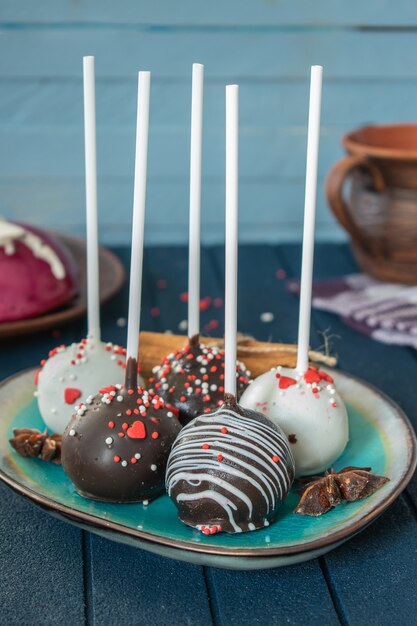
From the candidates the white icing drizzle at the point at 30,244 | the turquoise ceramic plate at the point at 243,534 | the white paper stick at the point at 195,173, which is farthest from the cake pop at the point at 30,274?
the white paper stick at the point at 195,173

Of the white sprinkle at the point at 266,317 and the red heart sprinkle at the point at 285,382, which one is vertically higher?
the white sprinkle at the point at 266,317

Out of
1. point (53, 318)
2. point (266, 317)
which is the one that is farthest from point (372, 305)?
point (53, 318)

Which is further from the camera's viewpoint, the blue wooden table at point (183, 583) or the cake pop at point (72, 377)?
the cake pop at point (72, 377)

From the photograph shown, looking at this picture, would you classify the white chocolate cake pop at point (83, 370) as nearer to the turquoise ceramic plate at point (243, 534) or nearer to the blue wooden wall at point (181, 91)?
the turquoise ceramic plate at point (243, 534)

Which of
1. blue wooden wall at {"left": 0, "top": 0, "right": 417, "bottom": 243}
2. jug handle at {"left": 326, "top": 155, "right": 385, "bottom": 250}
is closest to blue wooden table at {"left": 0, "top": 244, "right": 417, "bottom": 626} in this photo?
jug handle at {"left": 326, "top": 155, "right": 385, "bottom": 250}

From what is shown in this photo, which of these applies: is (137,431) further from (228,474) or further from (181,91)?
(181,91)

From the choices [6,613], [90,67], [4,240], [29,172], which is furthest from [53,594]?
[29,172]

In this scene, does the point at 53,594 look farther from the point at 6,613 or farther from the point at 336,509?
the point at 336,509

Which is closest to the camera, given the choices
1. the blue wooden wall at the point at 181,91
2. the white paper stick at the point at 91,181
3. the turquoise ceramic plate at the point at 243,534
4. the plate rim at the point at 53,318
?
the turquoise ceramic plate at the point at 243,534
